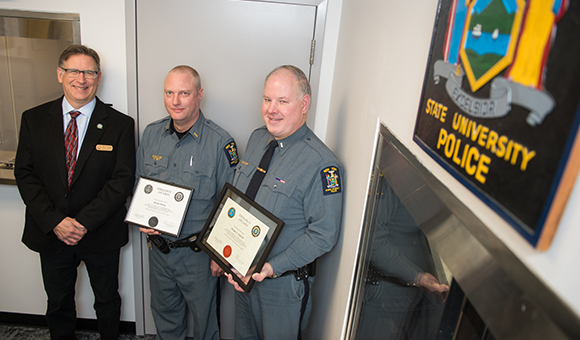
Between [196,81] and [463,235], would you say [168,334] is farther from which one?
[463,235]

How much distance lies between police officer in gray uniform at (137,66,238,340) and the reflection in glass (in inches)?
44.0

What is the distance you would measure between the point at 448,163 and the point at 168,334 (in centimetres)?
227

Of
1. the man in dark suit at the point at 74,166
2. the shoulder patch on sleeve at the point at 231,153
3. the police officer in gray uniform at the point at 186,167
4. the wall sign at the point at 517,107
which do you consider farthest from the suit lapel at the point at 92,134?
the wall sign at the point at 517,107

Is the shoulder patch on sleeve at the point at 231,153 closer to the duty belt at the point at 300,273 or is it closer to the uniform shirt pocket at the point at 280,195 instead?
the uniform shirt pocket at the point at 280,195

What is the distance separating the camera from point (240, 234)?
1.60 metres

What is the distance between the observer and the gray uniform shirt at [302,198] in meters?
1.57

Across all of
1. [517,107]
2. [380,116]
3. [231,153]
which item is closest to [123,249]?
[231,153]

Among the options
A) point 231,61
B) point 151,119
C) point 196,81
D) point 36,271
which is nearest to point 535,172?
point 196,81

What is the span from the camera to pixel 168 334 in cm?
233

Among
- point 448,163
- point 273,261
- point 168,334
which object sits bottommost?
point 168,334

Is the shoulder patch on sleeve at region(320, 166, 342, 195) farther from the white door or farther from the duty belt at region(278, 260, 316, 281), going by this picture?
the white door

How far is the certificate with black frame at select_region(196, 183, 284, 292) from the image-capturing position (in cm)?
150

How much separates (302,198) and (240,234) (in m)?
0.31

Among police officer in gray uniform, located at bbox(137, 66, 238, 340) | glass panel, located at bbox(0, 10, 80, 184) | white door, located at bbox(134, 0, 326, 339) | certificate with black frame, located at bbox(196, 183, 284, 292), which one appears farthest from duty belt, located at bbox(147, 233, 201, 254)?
glass panel, located at bbox(0, 10, 80, 184)
